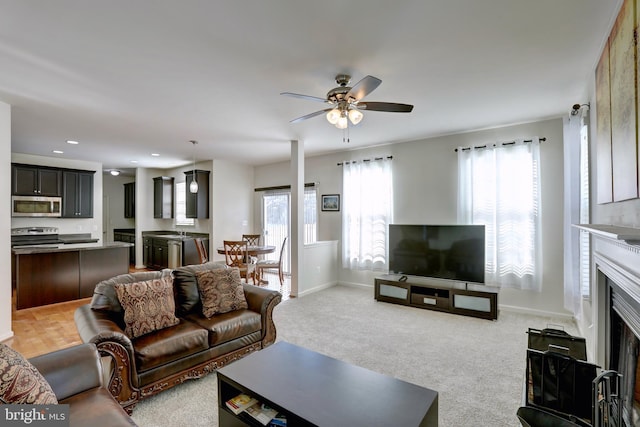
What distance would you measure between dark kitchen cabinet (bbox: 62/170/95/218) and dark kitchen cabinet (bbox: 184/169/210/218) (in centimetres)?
205

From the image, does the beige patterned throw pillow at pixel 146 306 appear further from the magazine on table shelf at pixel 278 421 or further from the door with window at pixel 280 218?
the door with window at pixel 280 218

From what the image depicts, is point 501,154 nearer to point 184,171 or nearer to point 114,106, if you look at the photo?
point 114,106

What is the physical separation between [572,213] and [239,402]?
3.97m

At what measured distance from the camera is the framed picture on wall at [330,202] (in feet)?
19.6

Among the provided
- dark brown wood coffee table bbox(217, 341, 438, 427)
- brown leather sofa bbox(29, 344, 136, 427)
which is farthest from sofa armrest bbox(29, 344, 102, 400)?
dark brown wood coffee table bbox(217, 341, 438, 427)

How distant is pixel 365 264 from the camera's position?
548cm

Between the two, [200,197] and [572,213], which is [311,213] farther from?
[572,213]

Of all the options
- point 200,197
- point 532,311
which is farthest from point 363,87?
point 200,197

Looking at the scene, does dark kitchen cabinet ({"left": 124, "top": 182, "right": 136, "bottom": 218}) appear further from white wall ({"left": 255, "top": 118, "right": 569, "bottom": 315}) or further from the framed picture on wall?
the framed picture on wall

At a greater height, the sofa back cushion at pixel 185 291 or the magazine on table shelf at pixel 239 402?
the sofa back cushion at pixel 185 291

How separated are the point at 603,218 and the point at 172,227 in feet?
27.6

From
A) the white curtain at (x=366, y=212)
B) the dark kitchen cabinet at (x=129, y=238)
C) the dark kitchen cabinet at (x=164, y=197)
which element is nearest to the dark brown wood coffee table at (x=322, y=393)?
the white curtain at (x=366, y=212)

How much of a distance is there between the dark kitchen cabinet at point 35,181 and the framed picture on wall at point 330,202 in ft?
17.7

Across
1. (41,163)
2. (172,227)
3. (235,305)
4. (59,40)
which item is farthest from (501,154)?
(41,163)
